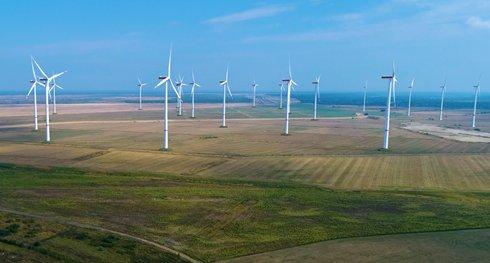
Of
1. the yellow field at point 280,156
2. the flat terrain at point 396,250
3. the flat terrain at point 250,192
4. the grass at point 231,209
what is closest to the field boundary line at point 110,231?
the flat terrain at point 250,192

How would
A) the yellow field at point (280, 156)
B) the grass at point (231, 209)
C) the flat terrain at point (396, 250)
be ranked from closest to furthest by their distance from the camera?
the flat terrain at point (396, 250)
the grass at point (231, 209)
the yellow field at point (280, 156)

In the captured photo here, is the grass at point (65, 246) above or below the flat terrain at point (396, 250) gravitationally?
above

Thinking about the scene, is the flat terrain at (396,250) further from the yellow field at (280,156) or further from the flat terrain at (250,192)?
the yellow field at (280,156)

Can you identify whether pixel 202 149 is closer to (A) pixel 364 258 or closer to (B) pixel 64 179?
(B) pixel 64 179

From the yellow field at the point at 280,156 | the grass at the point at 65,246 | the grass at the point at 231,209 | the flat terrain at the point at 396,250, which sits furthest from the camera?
the yellow field at the point at 280,156

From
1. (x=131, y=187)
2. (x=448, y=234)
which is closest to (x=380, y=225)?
(x=448, y=234)

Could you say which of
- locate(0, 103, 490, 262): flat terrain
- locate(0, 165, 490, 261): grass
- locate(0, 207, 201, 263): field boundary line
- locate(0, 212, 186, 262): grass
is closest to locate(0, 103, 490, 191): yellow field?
locate(0, 103, 490, 262): flat terrain

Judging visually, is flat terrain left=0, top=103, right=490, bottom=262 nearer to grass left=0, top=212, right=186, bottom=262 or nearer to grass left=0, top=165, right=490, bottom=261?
grass left=0, top=165, right=490, bottom=261
